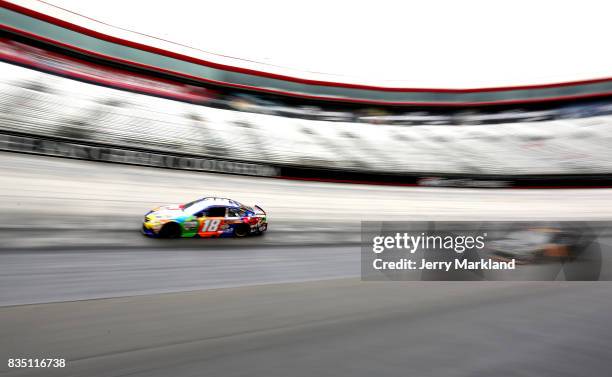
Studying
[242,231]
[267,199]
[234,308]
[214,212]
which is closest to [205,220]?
[214,212]

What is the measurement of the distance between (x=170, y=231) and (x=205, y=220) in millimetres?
623

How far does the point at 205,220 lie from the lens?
6812mm

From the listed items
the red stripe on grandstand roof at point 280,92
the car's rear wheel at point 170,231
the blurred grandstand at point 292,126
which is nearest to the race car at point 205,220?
the car's rear wheel at point 170,231

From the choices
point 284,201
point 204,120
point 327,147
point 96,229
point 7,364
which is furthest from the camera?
point 327,147

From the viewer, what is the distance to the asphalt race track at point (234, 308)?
259cm

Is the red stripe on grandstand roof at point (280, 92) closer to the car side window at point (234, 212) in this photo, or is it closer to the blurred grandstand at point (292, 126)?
the blurred grandstand at point (292, 126)

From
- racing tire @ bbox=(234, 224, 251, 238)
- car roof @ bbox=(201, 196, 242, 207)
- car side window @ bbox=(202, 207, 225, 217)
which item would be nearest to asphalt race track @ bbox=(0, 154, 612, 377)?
racing tire @ bbox=(234, 224, 251, 238)

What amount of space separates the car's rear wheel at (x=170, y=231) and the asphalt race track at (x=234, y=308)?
0.42 metres

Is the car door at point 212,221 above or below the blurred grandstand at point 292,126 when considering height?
below

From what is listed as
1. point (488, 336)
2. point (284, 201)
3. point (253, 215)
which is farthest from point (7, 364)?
point (284, 201)

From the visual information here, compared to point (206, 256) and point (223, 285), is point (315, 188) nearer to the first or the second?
point (206, 256)

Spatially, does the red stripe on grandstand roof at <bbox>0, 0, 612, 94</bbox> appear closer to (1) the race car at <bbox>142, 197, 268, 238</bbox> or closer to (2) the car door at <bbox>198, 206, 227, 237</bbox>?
(1) the race car at <bbox>142, 197, 268, 238</bbox>

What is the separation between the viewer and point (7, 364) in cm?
238

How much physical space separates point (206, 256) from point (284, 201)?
4186mm
